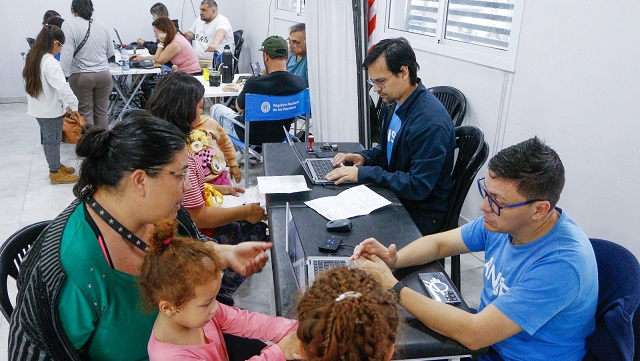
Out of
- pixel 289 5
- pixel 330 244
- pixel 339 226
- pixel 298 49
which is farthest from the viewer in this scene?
pixel 289 5

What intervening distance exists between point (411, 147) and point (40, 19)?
20.3ft

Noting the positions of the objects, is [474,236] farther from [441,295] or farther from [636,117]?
[636,117]

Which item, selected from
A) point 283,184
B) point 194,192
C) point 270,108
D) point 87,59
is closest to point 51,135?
point 87,59

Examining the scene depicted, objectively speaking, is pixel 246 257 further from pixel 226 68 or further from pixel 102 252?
pixel 226 68

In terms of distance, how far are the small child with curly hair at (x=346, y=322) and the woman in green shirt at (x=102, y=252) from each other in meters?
0.55

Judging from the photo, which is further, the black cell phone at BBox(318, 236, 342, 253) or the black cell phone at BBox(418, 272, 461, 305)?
the black cell phone at BBox(318, 236, 342, 253)

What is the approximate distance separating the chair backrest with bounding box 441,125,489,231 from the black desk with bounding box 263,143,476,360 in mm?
356

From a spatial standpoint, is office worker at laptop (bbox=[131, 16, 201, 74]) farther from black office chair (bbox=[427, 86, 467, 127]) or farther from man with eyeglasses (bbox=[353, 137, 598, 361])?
man with eyeglasses (bbox=[353, 137, 598, 361])

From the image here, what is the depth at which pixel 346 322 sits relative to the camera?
2.85 ft

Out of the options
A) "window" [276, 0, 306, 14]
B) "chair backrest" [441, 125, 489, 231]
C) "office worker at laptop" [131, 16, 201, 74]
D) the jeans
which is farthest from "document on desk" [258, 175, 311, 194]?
"window" [276, 0, 306, 14]

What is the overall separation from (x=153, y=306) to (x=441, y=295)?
0.76 metres

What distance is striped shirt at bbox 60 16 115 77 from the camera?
174 inches

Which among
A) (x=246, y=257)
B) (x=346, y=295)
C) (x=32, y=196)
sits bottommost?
(x=32, y=196)

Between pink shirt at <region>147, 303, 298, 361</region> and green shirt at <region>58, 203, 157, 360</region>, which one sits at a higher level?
green shirt at <region>58, 203, 157, 360</region>
